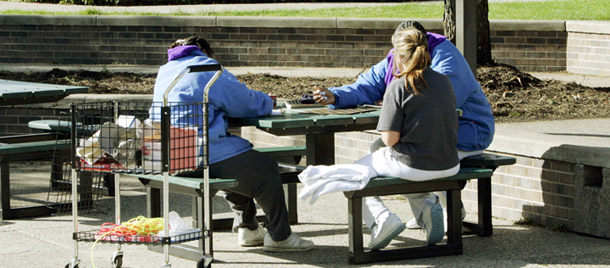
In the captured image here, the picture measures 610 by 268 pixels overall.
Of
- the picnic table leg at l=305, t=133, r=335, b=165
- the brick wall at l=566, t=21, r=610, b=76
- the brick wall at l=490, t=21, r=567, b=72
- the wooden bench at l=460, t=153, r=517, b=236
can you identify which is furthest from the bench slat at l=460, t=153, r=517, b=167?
the brick wall at l=490, t=21, r=567, b=72

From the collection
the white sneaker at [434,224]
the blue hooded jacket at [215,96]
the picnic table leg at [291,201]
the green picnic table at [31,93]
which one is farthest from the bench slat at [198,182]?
the green picnic table at [31,93]

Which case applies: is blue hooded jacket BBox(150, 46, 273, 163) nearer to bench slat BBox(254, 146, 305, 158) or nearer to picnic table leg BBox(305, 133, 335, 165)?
picnic table leg BBox(305, 133, 335, 165)

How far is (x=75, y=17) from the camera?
15.2m

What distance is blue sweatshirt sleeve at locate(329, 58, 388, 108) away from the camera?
6418mm

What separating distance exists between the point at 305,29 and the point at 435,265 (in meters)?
9.20

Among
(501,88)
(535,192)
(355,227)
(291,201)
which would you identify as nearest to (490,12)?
(501,88)

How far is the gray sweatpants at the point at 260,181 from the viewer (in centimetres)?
576

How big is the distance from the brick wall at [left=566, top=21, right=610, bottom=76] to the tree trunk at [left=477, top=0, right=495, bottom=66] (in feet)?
6.46

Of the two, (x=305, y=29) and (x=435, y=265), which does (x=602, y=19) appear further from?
(x=435, y=265)

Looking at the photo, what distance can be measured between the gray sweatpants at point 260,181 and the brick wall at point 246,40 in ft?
27.8

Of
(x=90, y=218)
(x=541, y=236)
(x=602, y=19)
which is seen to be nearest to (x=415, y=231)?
(x=541, y=236)

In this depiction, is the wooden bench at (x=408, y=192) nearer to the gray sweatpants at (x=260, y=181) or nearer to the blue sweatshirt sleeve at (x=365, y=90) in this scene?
the gray sweatpants at (x=260, y=181)

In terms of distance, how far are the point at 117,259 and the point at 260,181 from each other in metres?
0.93

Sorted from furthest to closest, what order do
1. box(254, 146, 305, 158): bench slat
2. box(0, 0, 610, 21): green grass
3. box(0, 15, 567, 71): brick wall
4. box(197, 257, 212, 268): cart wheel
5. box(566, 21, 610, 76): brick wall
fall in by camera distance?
box(0, 0, 610, 21): green grass → box(0, 15, 567, 71): brick wall → box(566, 21, 610, 76): brick wall → box(254, 146, 305, 158): bench slat → box(197, 257, 212, 268): cart wheel
